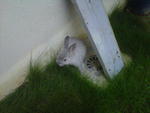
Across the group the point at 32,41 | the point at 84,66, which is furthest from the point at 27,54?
the point at 84,66

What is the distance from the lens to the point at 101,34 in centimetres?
141

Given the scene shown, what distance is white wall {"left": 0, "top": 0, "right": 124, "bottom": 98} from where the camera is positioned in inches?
49.6

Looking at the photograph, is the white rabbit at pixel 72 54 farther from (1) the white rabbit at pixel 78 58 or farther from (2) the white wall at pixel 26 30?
(2) the white wall at pixel 26 30

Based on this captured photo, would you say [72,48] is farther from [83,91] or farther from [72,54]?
[83,91]

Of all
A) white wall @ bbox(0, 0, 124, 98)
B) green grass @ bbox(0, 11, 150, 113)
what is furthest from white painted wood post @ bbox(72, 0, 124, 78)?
white wall @ bbox(0, 0, 124, 98)

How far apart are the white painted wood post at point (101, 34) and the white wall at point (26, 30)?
208 mm

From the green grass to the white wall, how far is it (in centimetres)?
12

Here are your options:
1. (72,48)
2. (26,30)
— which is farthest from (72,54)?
(26,30)

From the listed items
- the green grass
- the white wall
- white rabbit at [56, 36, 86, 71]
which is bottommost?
the green grass

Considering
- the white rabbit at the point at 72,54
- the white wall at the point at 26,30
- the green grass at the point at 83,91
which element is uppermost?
the white wall at the point at 26,30

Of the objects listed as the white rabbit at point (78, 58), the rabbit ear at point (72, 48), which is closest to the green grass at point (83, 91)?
the white rabbit at point (78, 58)

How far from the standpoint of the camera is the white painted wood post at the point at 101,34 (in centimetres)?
133

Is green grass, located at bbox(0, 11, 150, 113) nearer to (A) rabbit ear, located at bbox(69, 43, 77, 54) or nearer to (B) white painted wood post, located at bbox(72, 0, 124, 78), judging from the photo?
(B) white painted wood post, located at bbox(72, 0, 124, 78)

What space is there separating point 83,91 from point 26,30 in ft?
1.84
